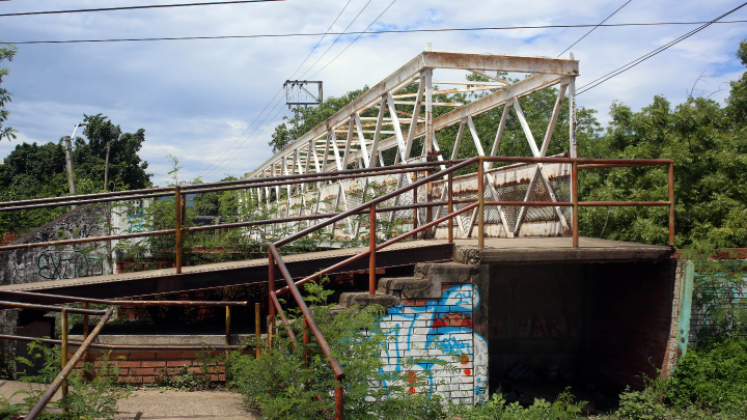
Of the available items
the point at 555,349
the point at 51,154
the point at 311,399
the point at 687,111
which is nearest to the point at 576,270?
the point at 555,349

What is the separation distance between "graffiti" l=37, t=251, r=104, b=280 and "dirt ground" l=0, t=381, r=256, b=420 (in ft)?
10.9

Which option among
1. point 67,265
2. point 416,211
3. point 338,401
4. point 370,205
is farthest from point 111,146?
point 338,401

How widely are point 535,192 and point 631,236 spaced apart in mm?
2236

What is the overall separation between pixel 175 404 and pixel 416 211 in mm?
4130

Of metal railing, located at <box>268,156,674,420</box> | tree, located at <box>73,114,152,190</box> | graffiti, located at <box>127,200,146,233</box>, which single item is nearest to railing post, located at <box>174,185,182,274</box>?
metal railing, located at <box>268,156,674,420</box>

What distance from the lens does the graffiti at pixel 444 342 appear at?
5105 millimetres

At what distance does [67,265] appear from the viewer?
8156 millimetres

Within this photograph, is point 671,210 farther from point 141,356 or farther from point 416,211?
point 141,356

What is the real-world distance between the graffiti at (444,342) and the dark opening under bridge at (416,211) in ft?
1.49

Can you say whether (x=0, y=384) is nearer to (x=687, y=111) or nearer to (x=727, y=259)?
(x=727, y=259)

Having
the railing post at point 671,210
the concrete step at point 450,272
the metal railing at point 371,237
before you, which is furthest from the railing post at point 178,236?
the railing post at point 671,210

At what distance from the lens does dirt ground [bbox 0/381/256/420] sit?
409 centimetres

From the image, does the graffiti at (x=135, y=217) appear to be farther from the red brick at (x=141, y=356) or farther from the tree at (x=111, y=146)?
the tree at (x=111, y=146)

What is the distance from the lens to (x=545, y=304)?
24.3 ft
